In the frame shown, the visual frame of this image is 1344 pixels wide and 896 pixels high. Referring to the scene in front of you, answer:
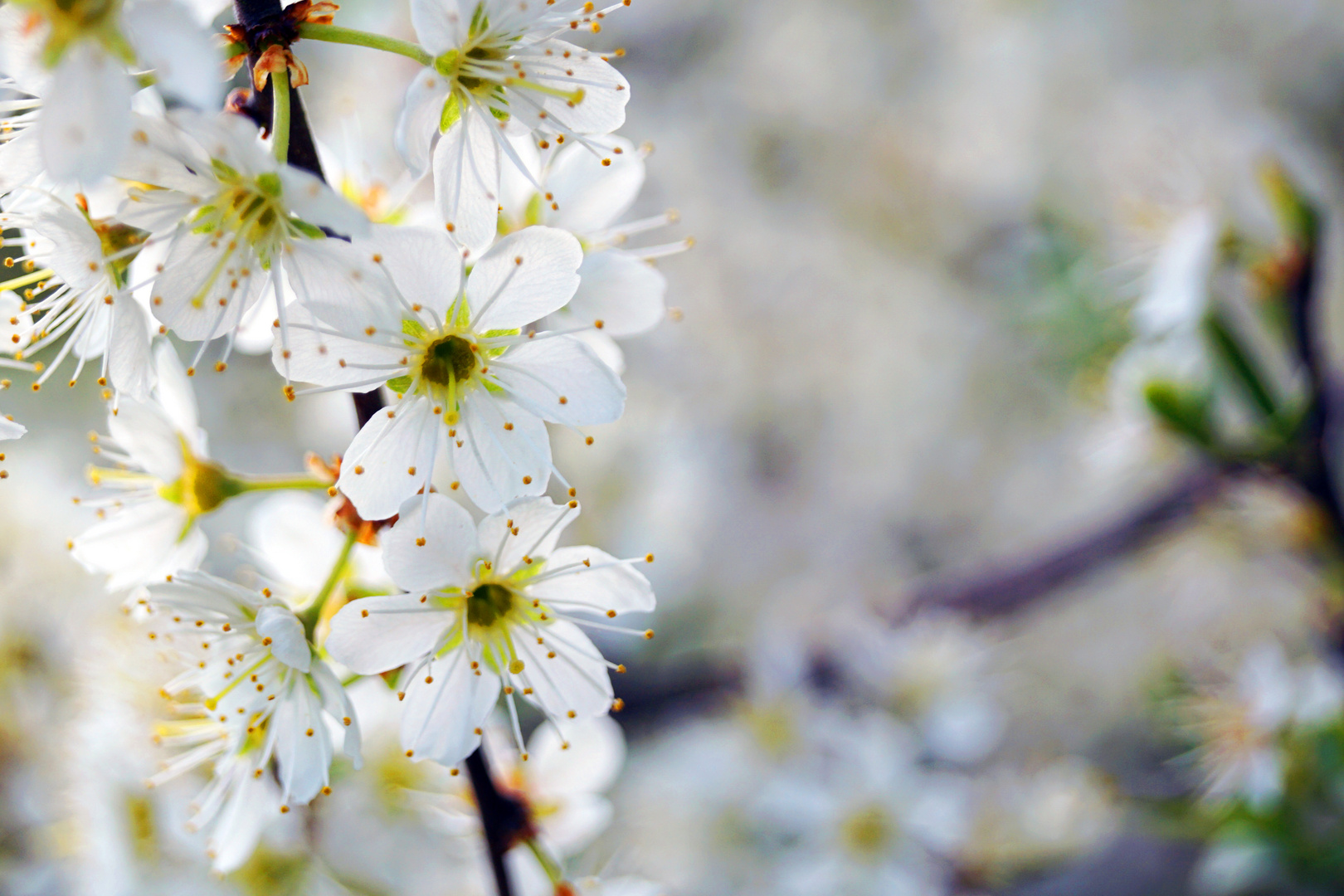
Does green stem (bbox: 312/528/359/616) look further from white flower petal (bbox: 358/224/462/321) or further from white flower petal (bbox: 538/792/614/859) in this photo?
white flower petal (bbox: 538/792/614/859)

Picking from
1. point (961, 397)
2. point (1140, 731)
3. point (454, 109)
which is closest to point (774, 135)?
point (961, 397)

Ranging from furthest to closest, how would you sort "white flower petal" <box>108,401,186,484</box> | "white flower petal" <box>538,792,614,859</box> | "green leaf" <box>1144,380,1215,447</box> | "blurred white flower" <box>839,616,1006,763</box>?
1. "blurred white flower" <box>839,616,1006,763</box>
2. "green leaf" <box>1144,380,1215,447</box>
3. "white flower petal" <box>538,792,614,859</box>
4. "white flower petal" <box>108,401,186,484</box>

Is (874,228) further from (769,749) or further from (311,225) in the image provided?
(311,225)

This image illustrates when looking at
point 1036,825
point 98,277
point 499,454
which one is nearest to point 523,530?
point 499,454

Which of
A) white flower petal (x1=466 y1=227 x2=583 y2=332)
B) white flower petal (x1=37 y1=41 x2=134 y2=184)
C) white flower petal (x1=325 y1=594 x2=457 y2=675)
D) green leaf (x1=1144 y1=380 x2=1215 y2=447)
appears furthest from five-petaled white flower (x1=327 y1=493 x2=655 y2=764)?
green leaf (x1=1144 y1=380 x2=1215 y2=447)

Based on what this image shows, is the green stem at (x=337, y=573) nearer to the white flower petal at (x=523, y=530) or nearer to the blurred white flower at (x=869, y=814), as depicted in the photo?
the white flower petal at (x=523, y=530)

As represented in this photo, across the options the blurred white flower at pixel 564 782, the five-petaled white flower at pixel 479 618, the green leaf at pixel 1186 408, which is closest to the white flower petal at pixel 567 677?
the five-petaled white flower at pixel 479 618
